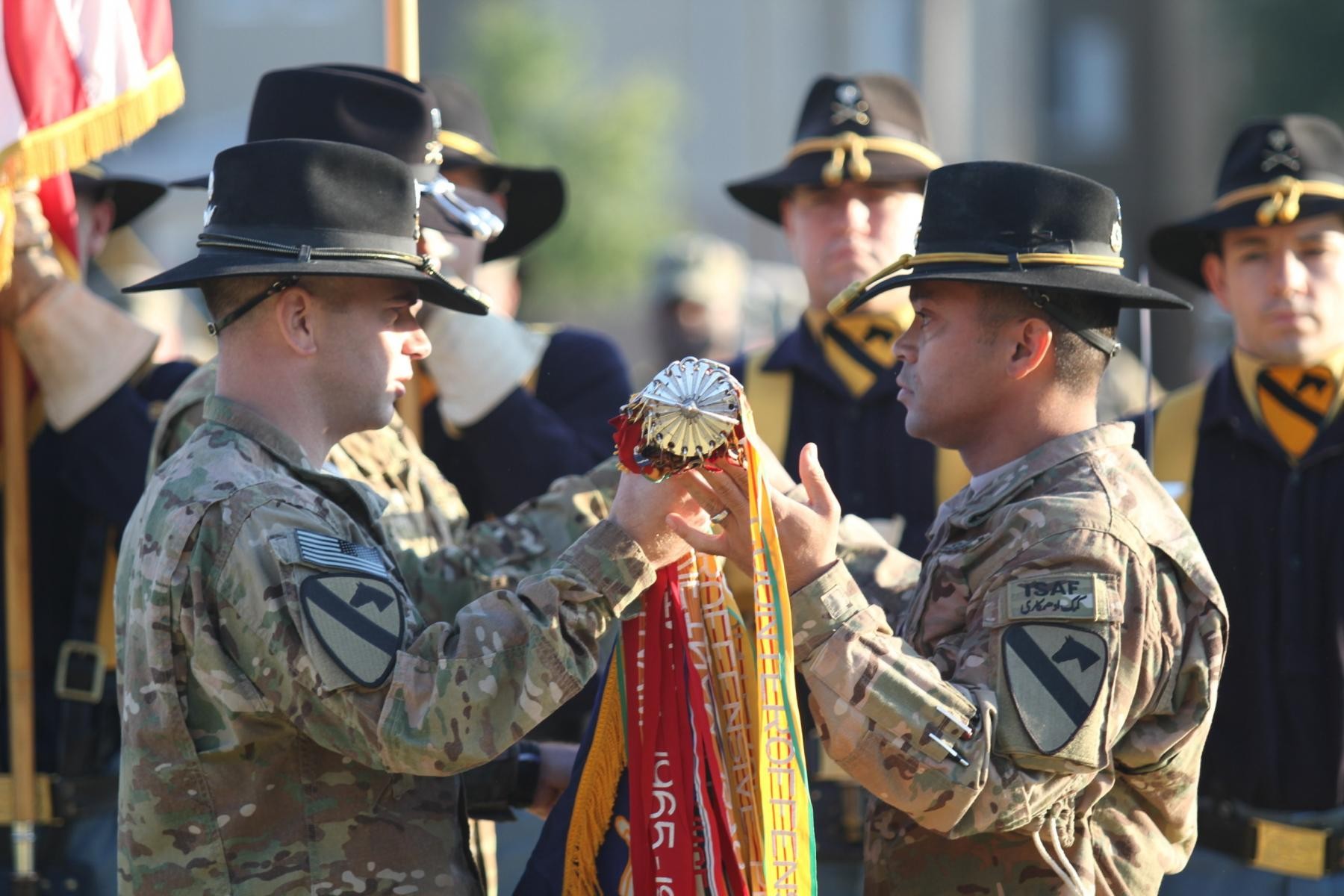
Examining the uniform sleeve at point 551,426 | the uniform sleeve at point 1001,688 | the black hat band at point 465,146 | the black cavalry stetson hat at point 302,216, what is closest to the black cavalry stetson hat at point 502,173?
the black hat band at point 465,146

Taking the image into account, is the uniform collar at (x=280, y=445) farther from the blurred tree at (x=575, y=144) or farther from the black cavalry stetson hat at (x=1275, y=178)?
the blurred tree at (x=575, y=144)

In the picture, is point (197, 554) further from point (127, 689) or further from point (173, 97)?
point (173, 97)

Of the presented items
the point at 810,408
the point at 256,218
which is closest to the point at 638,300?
the point at 810,408

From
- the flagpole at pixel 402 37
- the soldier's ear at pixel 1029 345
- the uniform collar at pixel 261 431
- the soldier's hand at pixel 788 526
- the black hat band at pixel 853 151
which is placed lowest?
the soldier's hand at pixel 788 526

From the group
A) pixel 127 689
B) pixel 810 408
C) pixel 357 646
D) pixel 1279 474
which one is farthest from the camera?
pixel 810 408

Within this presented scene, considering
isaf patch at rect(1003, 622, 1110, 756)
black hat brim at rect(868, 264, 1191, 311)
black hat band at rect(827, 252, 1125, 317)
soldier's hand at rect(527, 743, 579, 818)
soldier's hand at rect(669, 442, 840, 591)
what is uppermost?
black hat band at rect(827, 252, 1125, 317)

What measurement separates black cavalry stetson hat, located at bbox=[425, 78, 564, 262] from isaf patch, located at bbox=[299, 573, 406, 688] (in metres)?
2.45

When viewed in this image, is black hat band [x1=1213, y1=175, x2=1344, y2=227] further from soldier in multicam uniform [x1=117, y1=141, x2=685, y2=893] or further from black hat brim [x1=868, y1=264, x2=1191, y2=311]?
soldier in multicam uniform [x1=117, y1=141, x2=685, y2=893]

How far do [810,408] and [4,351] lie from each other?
2.36 meters

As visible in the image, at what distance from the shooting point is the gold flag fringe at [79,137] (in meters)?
4.25

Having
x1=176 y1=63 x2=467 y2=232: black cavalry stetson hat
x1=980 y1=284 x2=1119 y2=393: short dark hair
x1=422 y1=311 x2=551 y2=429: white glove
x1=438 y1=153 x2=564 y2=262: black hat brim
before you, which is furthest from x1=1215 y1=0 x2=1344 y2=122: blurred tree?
x1=980 y1=284 x2=1119 y2=393: short dark hair

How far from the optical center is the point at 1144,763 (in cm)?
316

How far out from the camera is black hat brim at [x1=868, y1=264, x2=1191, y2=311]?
319 centimetres

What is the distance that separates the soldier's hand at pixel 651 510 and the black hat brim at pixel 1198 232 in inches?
105
